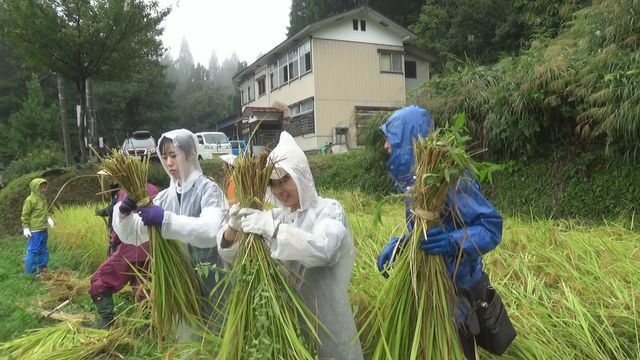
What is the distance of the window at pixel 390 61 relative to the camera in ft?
67.7

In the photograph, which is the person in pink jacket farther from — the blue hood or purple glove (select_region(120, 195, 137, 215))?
the blue hood

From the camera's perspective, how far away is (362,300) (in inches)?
100

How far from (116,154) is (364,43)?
19.0 m

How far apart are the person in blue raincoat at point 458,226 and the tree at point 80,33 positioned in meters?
10.4

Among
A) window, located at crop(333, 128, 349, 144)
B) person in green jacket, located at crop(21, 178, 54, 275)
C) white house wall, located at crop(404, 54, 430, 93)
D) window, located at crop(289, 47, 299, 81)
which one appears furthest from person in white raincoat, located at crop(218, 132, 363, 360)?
white house wall, located at crop(404, 54, 430, 93)

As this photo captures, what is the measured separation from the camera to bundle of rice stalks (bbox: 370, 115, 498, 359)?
5.30ft

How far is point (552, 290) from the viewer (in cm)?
284

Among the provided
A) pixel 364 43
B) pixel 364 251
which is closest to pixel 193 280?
pixel 364 251

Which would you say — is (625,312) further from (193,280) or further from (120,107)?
(120,107)

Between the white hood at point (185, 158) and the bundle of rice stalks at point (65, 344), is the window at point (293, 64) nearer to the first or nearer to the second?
the white hood at point (185, 158)

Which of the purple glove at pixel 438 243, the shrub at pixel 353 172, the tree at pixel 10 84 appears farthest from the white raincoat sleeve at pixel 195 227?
the tree at pixel 10 84

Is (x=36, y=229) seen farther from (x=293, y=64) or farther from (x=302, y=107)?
(x=293, y=64)

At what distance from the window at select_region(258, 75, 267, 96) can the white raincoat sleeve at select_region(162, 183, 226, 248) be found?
22.2m

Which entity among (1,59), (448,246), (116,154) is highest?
(1,59)
